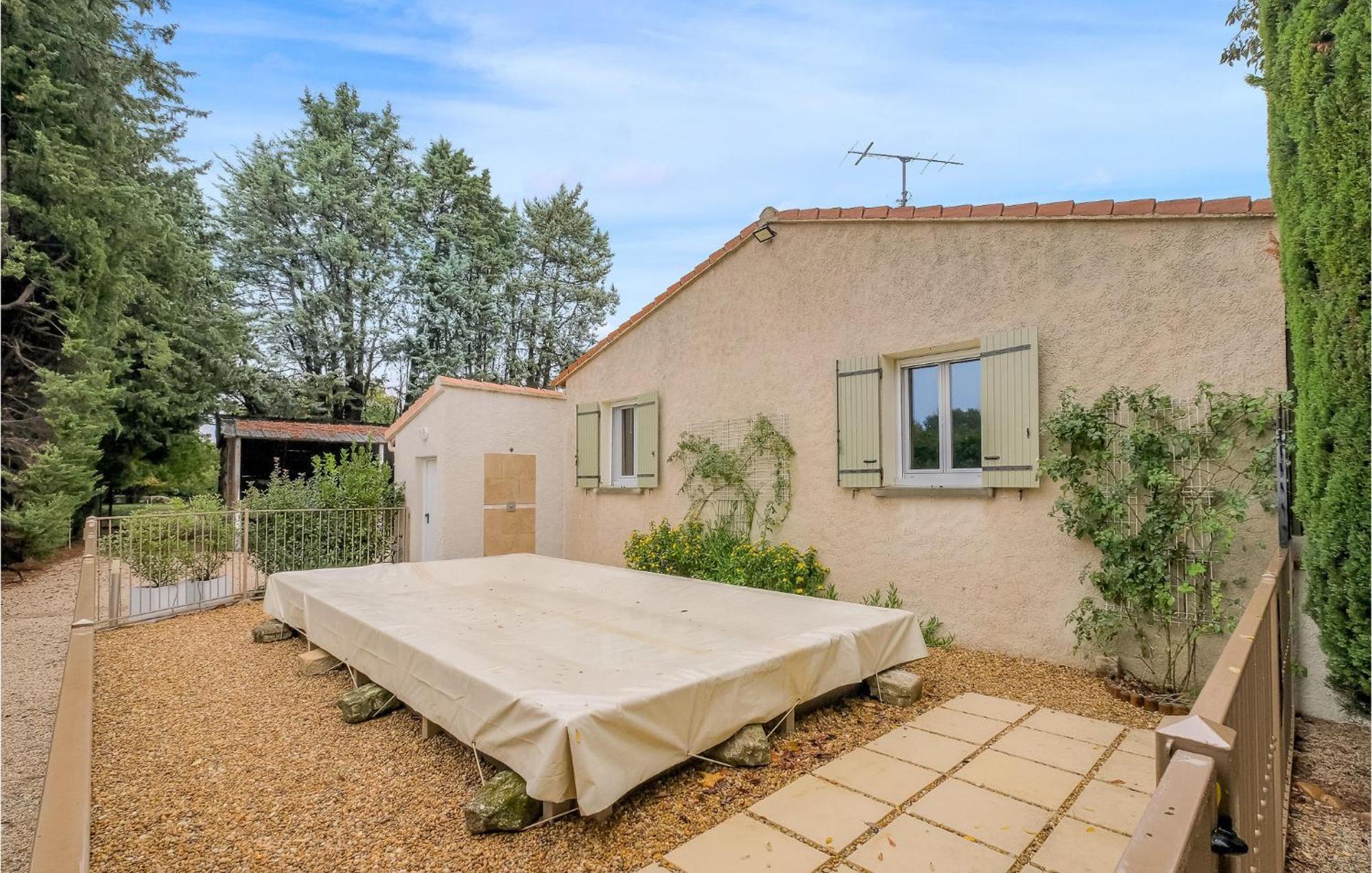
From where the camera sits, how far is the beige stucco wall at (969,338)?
4.24 m

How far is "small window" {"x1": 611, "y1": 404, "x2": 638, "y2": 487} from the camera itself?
8.88 metres

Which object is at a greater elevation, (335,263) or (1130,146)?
(335,263)

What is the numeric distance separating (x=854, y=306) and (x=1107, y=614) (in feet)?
10.8

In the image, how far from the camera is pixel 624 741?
2668mm

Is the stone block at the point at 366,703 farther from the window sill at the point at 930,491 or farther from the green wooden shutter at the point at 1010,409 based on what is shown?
the green wooden shutter at the point at 1010,409

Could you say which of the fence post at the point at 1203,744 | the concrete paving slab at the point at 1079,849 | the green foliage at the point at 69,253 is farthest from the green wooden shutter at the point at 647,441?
the green foliage at the point at 69,253

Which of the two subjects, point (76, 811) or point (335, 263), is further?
point (335, 263)

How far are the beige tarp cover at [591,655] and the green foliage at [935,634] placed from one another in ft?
3.85

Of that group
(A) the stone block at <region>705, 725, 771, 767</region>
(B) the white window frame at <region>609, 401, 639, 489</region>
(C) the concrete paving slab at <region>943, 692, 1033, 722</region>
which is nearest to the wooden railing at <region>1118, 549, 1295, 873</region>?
(C) the concrete paving slab at <region>943, 692, 1033, 722</region>

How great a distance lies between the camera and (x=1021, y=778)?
3.06 meters

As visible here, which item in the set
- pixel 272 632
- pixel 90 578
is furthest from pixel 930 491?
pixel 90 578

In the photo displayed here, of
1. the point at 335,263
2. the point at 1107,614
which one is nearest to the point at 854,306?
the point at 1107,614

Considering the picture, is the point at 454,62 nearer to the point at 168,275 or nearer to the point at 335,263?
the point at 168,275

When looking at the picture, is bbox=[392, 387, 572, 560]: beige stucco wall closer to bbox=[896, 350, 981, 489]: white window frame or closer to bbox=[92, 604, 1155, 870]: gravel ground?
bbox=[92, 604, 1155, 870]: gravel ground
